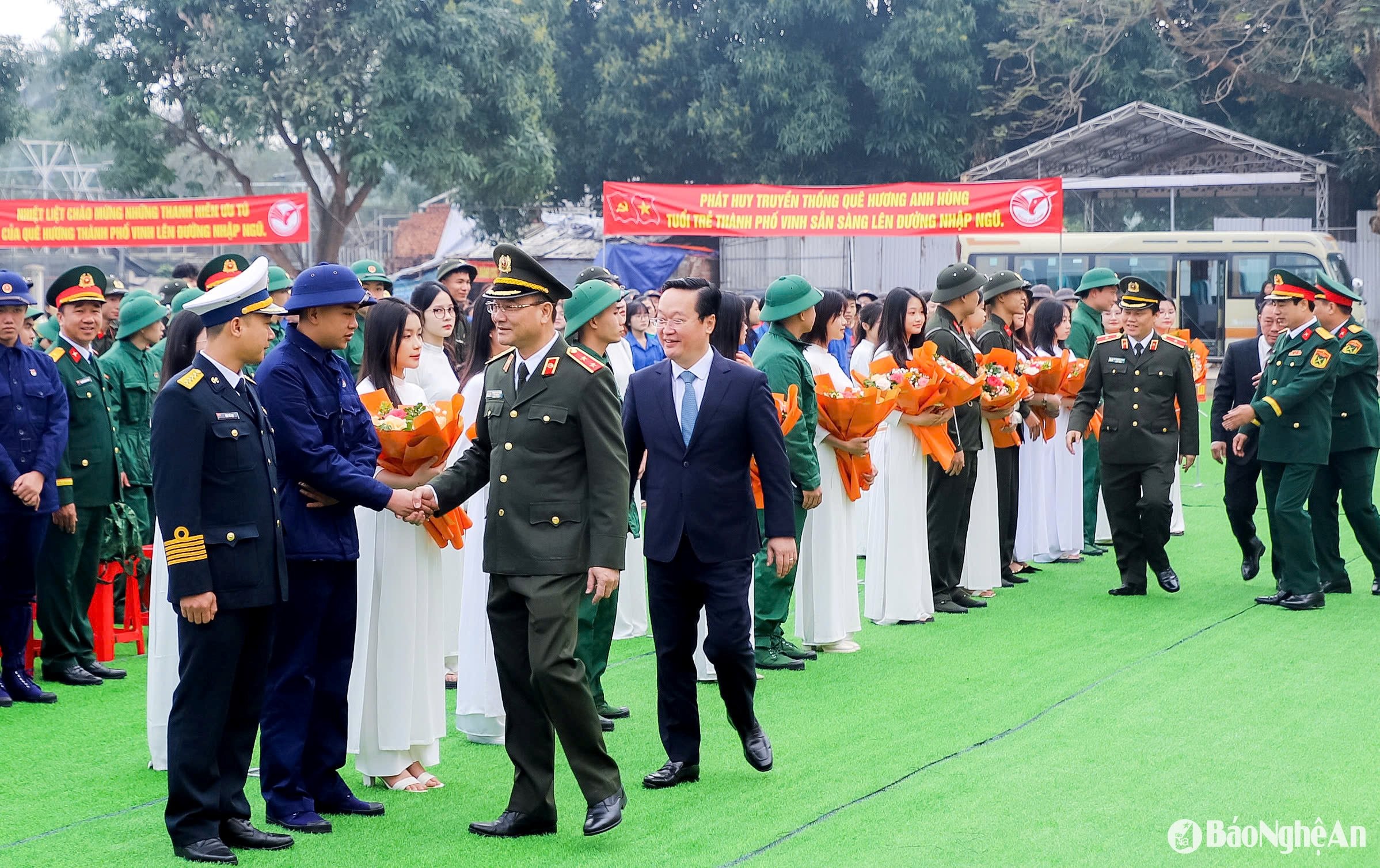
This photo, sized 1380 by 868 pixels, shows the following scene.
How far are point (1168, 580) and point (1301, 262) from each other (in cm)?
2084

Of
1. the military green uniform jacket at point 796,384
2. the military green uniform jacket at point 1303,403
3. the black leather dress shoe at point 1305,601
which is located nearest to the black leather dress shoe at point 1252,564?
the black leather dress shoe at point 1305,601

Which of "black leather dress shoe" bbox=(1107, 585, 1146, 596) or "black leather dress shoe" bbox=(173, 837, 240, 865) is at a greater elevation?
"black leather dress shoe" bbox=(1107, 585, 1146, 596)

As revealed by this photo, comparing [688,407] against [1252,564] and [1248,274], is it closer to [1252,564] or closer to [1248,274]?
[1252,564]

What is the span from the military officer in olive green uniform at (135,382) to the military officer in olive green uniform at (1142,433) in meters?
5.94

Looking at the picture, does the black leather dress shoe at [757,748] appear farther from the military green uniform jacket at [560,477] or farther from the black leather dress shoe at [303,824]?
the black leather dress shoe at [303,824]

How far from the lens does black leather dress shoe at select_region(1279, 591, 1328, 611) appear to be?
30.3 ft

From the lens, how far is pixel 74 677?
300 inches

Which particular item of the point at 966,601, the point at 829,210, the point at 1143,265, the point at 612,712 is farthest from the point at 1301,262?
the point at 612,712

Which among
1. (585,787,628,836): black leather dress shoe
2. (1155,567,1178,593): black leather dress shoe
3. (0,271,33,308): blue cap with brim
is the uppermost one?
(0,271,33,308): blue cap with brim

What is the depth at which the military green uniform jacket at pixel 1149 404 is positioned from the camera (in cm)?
996

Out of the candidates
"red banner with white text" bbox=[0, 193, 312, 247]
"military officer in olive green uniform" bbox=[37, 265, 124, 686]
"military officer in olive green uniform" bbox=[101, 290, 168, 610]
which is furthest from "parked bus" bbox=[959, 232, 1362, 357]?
"military officer in olive green uniform" bbox=[37, 265, 124, 686]

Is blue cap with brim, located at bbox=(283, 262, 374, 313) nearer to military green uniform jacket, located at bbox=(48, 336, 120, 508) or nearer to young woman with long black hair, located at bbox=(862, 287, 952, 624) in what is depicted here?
military green uniform jacket, located at bbox=(48, 336, 120, 508)

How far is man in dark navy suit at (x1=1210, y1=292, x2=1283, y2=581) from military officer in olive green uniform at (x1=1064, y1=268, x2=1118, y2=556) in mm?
1193

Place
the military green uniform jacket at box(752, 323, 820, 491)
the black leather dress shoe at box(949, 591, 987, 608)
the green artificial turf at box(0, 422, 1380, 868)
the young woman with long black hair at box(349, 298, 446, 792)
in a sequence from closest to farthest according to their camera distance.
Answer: the green artificial turf at box(0, 422, 1380, 868)
the young woman with long black hair at box(349, 298, 446, 792)
the military green uniform jacket at box(752, 323, 820, 491)
the black leather dress shoe at box(949, 591, 987, 608)
